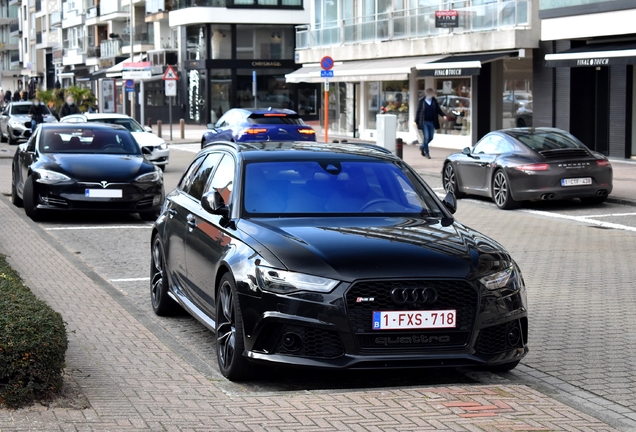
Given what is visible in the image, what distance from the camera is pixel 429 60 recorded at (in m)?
35.4

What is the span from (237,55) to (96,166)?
5250 centimetres

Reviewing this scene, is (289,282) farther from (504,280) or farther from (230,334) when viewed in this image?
(504,280)

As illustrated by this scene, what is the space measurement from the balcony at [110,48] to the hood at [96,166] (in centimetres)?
6920

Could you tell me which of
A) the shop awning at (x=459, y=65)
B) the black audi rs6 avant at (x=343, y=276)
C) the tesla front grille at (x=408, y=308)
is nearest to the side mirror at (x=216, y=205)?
the black audi rs6 avant at (x=343, y=276)

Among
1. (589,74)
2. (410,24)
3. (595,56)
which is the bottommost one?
(589,74)

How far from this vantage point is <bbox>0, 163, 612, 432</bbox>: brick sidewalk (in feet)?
18.0

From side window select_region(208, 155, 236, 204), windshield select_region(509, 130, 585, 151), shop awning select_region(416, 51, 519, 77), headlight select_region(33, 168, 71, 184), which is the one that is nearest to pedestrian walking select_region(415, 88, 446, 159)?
shop awning select_region(416, 51, 519, 77)

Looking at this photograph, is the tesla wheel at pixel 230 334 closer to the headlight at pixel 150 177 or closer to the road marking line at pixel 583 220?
the headlight at pixel 150 177

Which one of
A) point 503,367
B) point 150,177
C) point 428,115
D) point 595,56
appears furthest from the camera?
point 428,115

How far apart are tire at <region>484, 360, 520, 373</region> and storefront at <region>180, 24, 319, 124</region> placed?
59589 millimetres

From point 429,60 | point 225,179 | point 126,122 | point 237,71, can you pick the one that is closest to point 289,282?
point 225,179

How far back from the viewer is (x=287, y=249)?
6.55 m

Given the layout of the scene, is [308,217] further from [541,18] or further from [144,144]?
[541,18]

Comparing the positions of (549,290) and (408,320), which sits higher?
(408,320)
